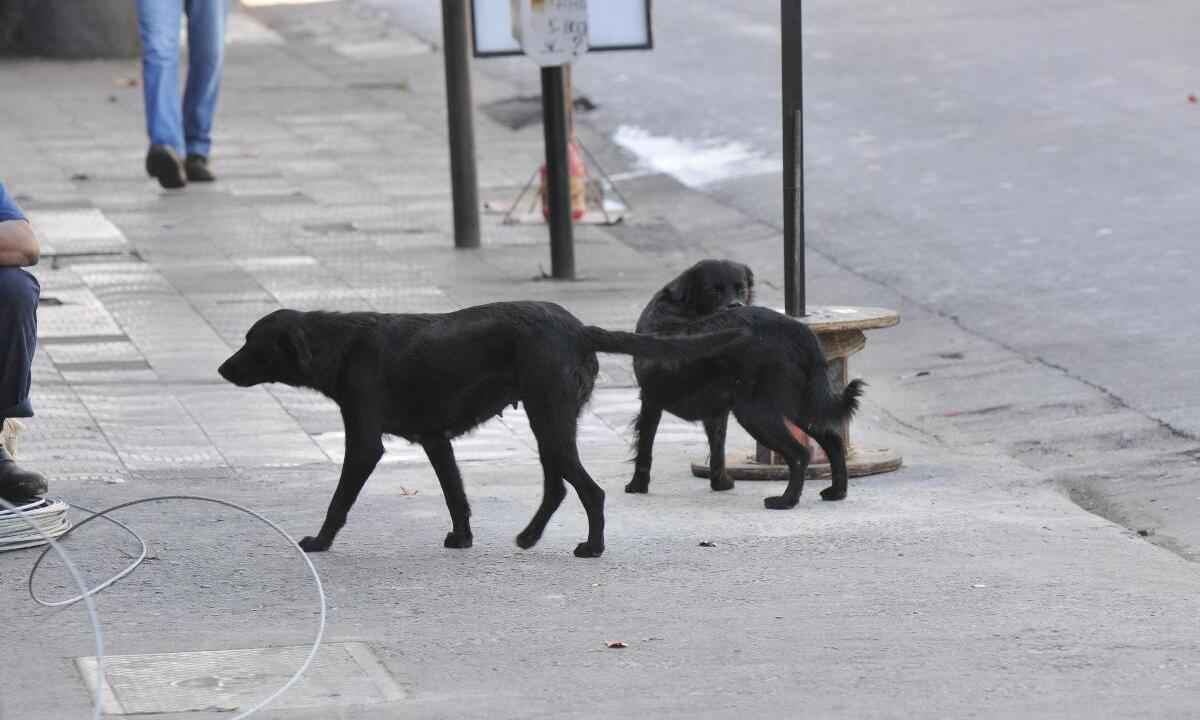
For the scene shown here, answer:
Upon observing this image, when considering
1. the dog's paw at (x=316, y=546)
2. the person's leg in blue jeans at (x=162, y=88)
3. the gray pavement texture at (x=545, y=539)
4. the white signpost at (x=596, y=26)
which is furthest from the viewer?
the person's leg in blue jeans at (x=162, y=88)

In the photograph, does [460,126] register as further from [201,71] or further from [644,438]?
[644,438]

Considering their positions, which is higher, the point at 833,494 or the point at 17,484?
the point at 17,484

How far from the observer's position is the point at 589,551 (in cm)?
616

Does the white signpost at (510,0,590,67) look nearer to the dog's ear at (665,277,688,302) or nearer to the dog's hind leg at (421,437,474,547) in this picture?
the dog's ear at (665,277,688,302)

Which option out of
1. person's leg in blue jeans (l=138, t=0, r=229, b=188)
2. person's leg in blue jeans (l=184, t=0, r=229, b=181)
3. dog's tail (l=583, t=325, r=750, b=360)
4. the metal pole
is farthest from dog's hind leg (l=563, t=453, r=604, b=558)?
person's leg in blue jeans (l=184, t=0, r=229, b=181)

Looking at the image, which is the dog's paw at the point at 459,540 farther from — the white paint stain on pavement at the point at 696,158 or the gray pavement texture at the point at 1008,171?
the white paint stain on pavement at the point at 696,158

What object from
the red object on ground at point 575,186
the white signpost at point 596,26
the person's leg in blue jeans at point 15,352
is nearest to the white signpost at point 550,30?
the white signpost at point 596,26

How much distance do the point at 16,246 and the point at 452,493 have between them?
1.52m

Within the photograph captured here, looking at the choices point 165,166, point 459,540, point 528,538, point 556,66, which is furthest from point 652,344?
point 165,166

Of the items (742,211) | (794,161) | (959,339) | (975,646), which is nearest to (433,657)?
(975,646)

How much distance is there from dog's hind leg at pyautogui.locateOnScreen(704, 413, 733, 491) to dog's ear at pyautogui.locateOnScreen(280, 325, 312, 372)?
161cm

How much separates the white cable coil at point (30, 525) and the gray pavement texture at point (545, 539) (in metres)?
0.12

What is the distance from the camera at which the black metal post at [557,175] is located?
10.9 meters

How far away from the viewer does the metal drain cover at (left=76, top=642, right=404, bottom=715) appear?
4734 mm
